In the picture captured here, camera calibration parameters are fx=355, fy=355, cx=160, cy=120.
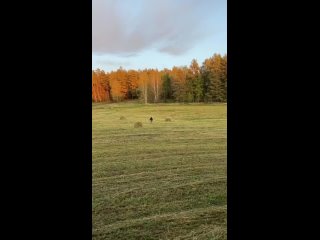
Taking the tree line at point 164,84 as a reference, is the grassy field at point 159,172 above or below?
below

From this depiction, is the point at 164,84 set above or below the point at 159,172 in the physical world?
above

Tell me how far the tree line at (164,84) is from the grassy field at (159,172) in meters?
0.16

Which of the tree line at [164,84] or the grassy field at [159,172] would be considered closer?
the grassy field at [159,172]

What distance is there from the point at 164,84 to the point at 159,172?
1.22m

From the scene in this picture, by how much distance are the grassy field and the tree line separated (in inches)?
6.2

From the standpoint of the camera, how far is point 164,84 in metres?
4.98

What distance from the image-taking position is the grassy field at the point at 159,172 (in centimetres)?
346

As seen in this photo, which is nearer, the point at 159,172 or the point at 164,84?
the point at 159,172
